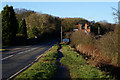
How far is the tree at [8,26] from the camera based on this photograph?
34753 millimetres

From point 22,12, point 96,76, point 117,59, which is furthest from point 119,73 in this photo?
point 22,12

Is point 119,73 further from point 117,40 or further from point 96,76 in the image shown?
point 96,76

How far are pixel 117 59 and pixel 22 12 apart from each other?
6047cm

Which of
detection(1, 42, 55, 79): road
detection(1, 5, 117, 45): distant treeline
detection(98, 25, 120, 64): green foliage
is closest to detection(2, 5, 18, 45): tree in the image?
detection(1, 5, 117, 45): distant treeline

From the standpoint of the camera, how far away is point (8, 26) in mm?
35375

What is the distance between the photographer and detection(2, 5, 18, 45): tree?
34753mm

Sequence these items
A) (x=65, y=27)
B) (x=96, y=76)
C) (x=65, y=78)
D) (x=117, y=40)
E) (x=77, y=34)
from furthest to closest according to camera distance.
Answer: (x=65, y=27), (x=77, y=34), (x=117, y=40), (x=65, y=78), (x=96, y=76)

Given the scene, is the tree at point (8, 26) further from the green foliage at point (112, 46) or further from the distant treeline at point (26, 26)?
the green foliage at point (112, 46)

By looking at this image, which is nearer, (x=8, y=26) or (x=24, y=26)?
(x=8, y=26)

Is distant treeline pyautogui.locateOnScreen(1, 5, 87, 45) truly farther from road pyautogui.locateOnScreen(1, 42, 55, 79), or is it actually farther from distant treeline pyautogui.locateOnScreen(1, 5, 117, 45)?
road pyautogui.locateOnScreen(1, 42, 55, 79)

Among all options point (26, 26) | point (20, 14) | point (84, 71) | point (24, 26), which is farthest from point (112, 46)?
point (20, 14)

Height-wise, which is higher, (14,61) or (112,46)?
(112,46)

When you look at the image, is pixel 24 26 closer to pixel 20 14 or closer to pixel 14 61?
pixel 20 14

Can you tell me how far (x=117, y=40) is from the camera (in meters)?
12.1
